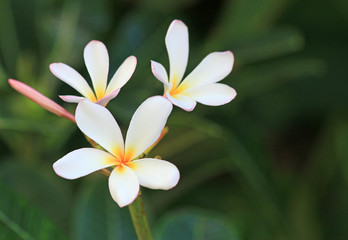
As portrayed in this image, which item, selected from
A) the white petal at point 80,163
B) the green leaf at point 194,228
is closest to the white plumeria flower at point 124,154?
the white petal at point 80,163

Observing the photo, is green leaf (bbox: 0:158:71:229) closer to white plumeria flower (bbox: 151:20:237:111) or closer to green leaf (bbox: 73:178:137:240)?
green leaf (bbox: 73:178:137:240)

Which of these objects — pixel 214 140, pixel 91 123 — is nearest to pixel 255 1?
pixel 214 140

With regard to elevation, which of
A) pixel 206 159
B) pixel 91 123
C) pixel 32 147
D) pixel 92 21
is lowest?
pixel 91 123

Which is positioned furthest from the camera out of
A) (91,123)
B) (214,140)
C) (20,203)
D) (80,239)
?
(214,140)

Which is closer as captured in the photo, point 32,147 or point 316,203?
point 32,147

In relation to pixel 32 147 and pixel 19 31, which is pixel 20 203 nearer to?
pixel 32 147

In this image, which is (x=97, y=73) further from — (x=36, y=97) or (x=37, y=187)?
(x=37, y=187)

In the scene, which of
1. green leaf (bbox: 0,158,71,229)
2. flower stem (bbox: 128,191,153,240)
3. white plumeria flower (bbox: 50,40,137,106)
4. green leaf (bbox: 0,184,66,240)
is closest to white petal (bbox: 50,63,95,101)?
white plumeria flower (bbox: 50,40,137,106)
